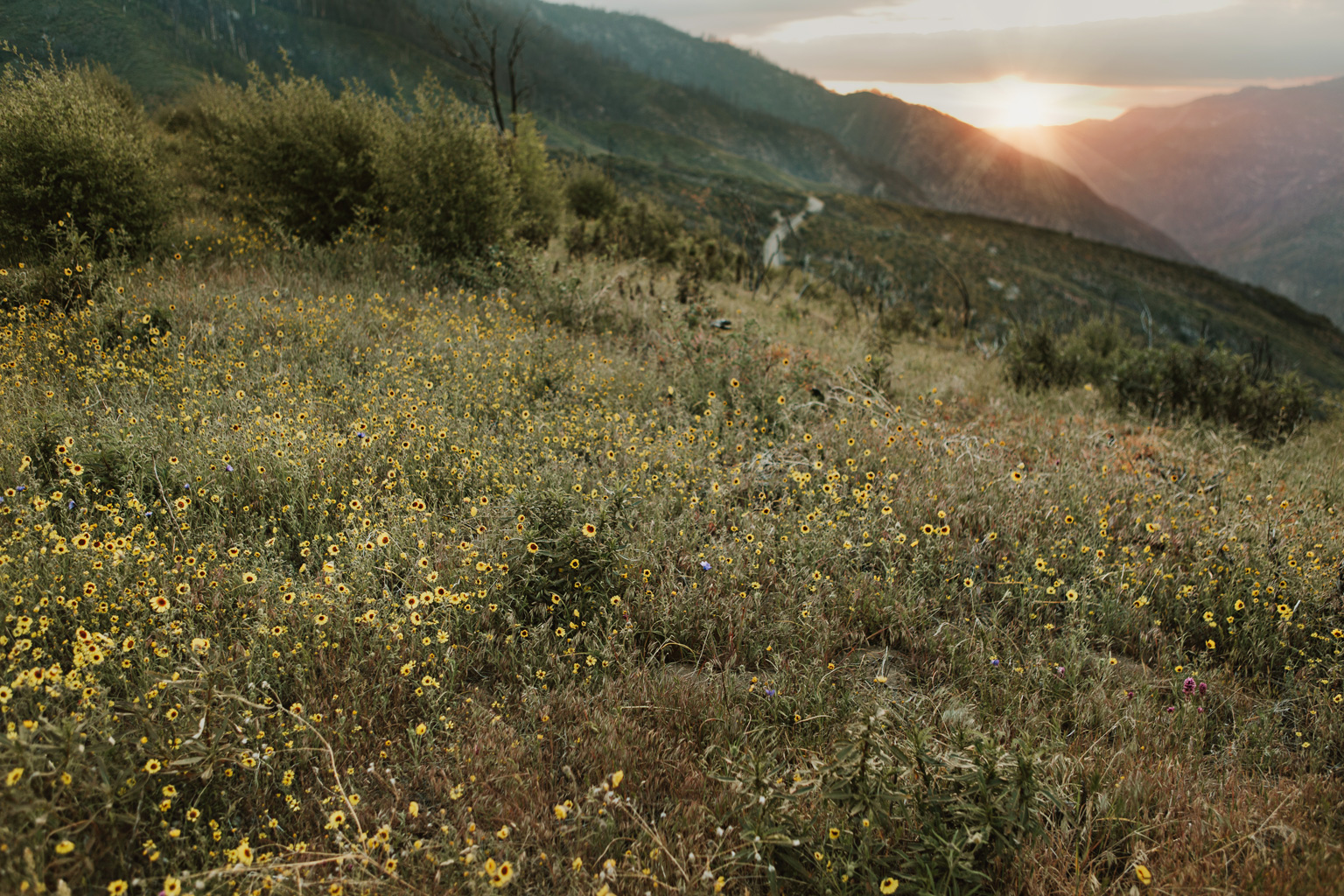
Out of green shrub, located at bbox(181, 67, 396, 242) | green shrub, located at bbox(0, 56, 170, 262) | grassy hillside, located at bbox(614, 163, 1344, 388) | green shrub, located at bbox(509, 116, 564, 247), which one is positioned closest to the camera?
green shrub, located at bbox(0, 56, 170, 262)

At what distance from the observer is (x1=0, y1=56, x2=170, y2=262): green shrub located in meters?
7.33

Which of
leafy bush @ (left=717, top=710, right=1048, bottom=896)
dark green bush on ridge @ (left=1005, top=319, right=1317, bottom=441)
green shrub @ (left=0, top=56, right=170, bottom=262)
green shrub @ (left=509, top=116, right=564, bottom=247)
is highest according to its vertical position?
green shrub @ (left=509, top=116, right=564, bottom=247)

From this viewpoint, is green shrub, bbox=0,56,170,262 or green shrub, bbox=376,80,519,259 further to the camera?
green shrub, bbox=376,80,519,259

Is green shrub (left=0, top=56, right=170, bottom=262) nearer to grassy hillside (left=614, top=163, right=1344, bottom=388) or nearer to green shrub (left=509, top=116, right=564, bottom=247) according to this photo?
green shrub (left=509, top=116, right=564, bottom=247)

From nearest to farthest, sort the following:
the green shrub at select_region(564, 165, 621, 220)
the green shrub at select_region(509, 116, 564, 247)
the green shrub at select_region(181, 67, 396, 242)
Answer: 1. the green shrub at select_region(181, 67, 396, 242)
2. the green shrub at select_region(509, 116, 564, 247)
3. the green shrub at select_region(564, 165, 621, 220)

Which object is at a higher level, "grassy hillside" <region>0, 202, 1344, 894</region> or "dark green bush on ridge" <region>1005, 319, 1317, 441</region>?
"dark green bush on ridge" <region>1005, 319, 1317, 441</region>

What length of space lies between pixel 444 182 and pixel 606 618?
888 centimetres

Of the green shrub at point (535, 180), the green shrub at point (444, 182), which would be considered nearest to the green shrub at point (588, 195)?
the green shrub at point (535, 180)

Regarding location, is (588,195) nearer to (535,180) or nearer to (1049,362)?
(535,180)

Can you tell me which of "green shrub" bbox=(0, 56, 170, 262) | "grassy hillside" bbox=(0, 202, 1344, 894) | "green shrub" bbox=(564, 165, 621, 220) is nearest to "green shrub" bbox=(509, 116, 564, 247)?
"green shrub" bbox=(564, 165, 621, 220)

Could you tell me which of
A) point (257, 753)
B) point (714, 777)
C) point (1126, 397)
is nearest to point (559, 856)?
point (714, 777)

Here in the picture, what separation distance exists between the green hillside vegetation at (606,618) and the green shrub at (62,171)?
0.16m

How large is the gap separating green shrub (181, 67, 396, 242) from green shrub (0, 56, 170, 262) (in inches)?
77.9

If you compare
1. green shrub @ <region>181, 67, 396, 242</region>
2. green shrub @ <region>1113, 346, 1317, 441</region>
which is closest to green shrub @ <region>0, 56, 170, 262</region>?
green shrub @ <region>181, 67, 396, 242</region>
